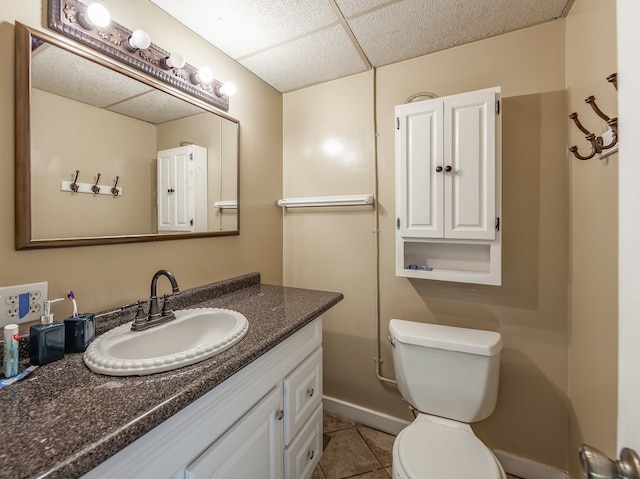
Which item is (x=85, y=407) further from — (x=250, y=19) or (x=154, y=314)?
(x=250, y=19)

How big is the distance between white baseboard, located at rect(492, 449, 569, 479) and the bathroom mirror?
197 cm

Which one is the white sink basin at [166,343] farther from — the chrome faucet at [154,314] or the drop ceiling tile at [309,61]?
the drop ceiling tile at [309,61]

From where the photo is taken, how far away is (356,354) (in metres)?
1.86

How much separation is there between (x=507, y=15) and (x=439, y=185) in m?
0.84

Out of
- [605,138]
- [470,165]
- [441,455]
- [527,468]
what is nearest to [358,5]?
[470,165]

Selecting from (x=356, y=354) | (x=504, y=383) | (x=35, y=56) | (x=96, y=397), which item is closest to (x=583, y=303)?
(x=504, y=383)

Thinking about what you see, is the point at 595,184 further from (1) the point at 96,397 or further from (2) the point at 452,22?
(1) the point at 96,397

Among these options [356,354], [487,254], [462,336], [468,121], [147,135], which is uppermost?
[468,121]

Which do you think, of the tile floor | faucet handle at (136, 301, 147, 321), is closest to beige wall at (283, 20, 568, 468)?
the tile floor

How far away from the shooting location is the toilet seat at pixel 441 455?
972 millimetres

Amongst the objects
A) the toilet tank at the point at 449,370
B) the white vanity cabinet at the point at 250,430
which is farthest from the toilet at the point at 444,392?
the white vanity cabinet at the point at 250,430

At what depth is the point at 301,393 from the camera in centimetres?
119

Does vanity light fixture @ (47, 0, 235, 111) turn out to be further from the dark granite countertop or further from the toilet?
the toilet

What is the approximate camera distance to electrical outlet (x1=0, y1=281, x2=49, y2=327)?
81 cm
